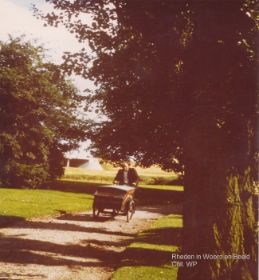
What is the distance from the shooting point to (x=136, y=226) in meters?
18.0

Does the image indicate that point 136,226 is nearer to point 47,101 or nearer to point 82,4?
point 82,4

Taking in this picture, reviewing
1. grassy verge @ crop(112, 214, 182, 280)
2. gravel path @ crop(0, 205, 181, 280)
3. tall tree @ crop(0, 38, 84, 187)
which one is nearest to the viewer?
grassy verge @ crop(112, 214, 182, 280)

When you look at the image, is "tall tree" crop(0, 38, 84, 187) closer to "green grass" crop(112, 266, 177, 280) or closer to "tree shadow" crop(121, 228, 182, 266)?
"tree shadow" crop(121, 228, 182, 266)

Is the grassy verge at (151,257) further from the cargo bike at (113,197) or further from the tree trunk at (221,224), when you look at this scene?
the tree trunk at (221,224)

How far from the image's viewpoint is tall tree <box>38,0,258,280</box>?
23.1 ft

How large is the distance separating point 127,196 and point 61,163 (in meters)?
23.6

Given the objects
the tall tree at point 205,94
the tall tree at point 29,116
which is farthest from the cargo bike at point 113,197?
the tall tree at point 29,116

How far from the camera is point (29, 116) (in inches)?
1416

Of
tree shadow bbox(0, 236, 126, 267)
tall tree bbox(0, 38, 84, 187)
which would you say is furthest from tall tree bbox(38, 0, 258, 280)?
tall tree bbox(0, 38, 84, 187)

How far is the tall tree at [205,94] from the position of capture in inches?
277

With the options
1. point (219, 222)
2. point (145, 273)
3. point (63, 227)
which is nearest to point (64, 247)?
point (63, 227)

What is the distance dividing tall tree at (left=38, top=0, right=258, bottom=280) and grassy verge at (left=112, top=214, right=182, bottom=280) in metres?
2.19

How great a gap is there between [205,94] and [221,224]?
97.7 inches

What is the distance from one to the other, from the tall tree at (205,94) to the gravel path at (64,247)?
3572 millimetres
